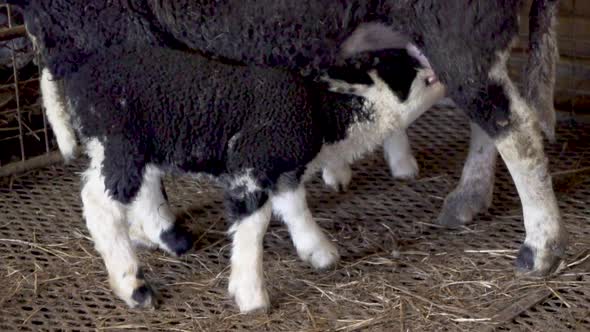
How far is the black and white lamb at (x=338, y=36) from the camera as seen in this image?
3.24m

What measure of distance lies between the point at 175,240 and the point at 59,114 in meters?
0.66

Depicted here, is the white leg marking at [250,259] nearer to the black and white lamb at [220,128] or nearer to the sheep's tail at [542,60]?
the black and white lamb at [220,128]

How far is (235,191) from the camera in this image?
331cm

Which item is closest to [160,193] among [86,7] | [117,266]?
[117,266]

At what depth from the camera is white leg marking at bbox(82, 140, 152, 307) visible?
10.9 feet

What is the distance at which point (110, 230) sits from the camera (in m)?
3.33

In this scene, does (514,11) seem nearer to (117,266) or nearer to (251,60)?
(251,60)

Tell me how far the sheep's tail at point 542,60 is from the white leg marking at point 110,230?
1.51m

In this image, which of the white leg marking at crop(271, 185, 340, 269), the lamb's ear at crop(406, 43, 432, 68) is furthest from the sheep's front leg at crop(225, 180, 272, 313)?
the lamb's ear at crop(406, 43, 432, 68)

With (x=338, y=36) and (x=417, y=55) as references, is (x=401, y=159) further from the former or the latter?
(x=338, y=36)

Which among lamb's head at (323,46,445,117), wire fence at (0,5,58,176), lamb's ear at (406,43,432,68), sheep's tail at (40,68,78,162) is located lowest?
wire fence at (0,5,58,176)

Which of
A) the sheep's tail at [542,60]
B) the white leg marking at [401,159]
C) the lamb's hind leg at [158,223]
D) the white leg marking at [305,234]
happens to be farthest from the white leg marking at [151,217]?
the sheep's tail at [542,60]

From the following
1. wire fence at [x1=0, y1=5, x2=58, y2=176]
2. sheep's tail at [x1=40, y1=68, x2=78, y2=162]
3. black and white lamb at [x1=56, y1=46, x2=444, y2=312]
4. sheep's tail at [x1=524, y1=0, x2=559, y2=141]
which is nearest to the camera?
black and white lamb at [x1=56, y1=46, x2=444, y2=312]

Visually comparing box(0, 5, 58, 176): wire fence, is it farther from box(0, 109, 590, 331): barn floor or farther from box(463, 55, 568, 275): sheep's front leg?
box(463, 55, 568, 275): sheep's front leg
